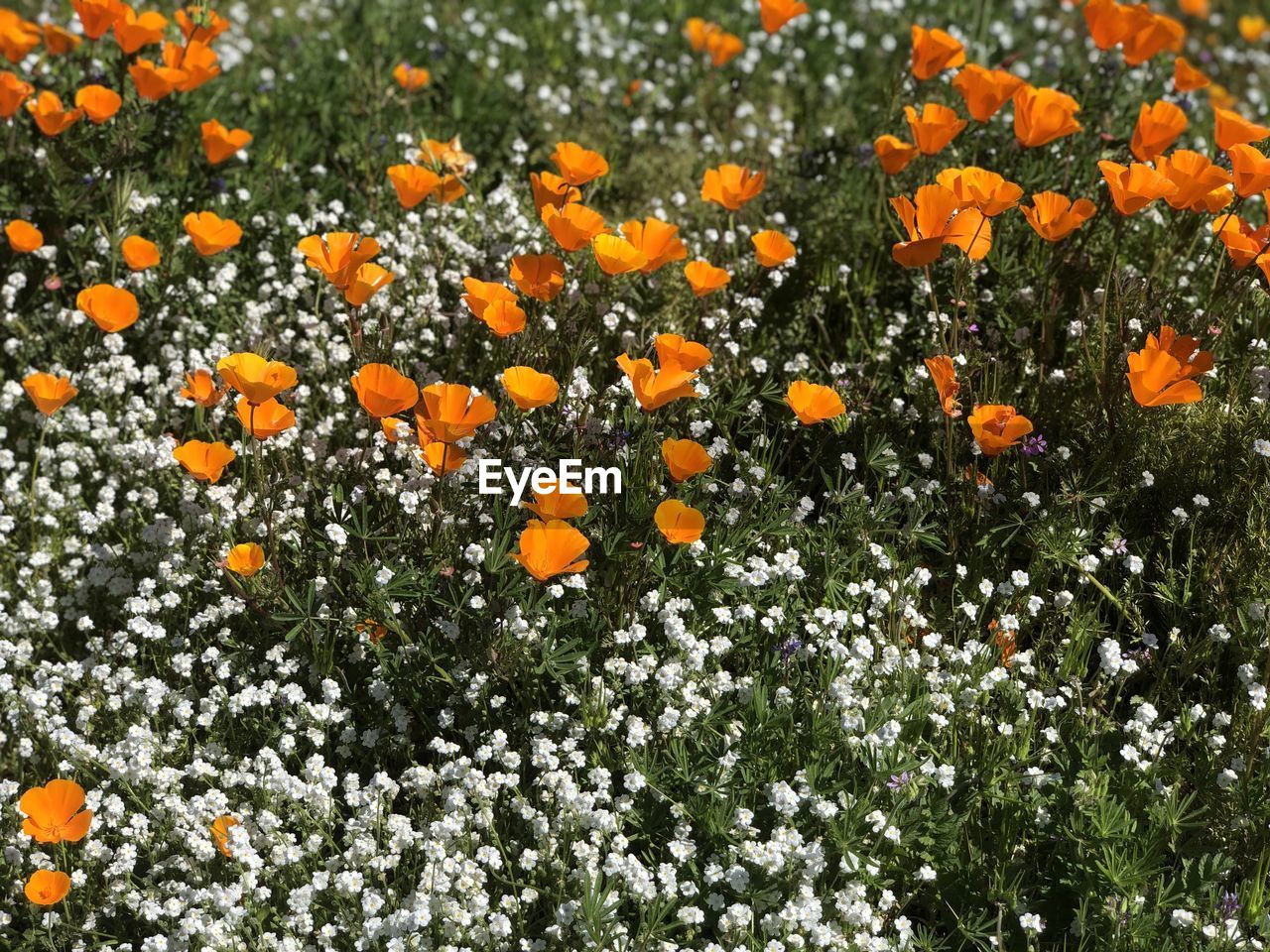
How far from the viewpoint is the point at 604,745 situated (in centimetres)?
343

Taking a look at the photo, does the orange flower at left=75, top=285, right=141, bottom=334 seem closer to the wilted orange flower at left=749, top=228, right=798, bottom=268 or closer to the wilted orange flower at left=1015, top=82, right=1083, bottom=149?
the wilted orange flower at left=749, top=228, right=798, bottom=268

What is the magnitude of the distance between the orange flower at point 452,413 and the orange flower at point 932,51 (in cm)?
204

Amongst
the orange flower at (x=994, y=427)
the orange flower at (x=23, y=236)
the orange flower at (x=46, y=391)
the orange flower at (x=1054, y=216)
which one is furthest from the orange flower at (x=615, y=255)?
the orange flower at (x=23, y=236)

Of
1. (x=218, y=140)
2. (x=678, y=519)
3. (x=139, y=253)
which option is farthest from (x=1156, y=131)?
(x=139, y=253)

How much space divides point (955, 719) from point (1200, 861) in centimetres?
66

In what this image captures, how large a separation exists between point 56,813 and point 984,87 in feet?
11.1

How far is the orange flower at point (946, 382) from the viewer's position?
369 cm

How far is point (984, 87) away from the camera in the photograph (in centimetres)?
418

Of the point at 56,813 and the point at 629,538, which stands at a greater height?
the point at 629,538

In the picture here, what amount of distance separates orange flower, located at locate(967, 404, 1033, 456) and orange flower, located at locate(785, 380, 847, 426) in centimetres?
37

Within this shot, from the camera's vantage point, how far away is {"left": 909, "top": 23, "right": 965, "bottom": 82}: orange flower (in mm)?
4395

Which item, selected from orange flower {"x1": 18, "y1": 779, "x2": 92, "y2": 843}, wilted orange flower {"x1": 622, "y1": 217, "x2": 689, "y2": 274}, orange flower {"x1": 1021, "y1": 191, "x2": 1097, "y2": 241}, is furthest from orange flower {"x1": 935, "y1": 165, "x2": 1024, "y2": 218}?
orange flower {"x1": 18, "y1": 779, "x2": 92, "y2": 843}

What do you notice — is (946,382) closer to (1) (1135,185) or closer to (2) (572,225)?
(1) (1135,185)

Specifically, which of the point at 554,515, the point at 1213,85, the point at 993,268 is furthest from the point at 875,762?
the point at 1213,85
